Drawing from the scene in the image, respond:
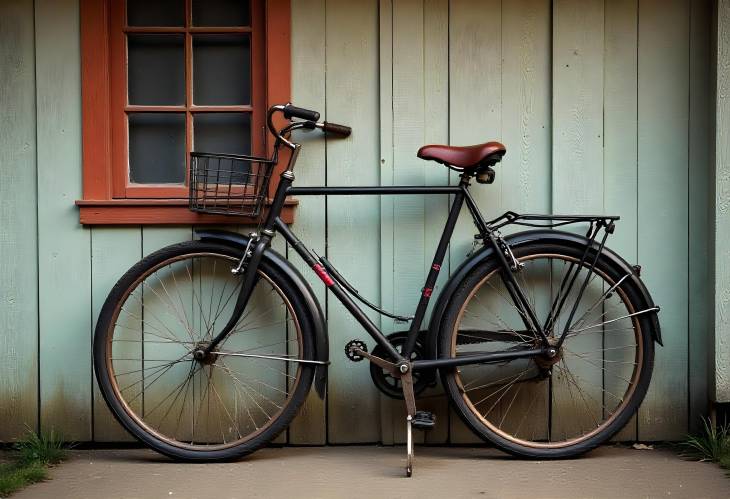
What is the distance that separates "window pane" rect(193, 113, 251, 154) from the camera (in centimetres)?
416

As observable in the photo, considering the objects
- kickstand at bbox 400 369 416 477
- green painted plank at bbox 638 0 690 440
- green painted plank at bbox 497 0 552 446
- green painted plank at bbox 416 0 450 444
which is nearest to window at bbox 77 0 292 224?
green painted plank at bbox 416 0 450 444

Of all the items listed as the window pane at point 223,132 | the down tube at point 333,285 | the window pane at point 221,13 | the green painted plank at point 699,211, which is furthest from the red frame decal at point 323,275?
the green painted plank at point 699,211

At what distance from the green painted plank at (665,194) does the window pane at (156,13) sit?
209cm

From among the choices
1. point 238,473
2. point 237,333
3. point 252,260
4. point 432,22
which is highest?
point 432,22

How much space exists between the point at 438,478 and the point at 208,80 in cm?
204

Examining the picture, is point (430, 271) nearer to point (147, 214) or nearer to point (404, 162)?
point (404, 162)

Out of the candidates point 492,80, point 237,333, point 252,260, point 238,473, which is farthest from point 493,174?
point 238,473

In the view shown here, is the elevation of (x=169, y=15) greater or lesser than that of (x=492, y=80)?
greater

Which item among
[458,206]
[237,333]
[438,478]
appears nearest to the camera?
[438,478]

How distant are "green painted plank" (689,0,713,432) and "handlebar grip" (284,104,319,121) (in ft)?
→ 5.60

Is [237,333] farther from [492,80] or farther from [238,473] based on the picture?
[492,80]

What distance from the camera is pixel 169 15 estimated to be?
414cm

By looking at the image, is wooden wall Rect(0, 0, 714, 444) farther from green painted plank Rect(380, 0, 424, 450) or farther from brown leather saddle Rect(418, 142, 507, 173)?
brown leather saddle Rect(418, 142, 507, 173)

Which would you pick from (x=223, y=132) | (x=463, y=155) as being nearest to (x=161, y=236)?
(x=223, y=132)
